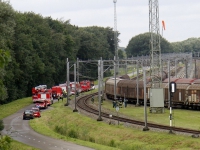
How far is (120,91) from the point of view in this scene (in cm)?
8162

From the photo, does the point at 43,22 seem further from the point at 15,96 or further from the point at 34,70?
the point at 15,96

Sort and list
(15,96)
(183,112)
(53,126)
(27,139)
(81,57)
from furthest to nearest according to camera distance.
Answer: (81,57), (15,96), (183,112), (53,126), (27,139)

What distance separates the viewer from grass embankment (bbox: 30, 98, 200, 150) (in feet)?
126

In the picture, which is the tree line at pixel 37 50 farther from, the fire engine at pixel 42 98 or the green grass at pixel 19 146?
the green grass at pixel 19 146

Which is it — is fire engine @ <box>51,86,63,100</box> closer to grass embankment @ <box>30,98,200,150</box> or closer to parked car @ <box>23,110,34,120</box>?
grass embankment @ <box>30,98,200,150</box>

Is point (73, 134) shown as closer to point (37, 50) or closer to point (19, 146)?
point (19, 146)

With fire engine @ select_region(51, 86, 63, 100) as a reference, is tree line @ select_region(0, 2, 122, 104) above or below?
above

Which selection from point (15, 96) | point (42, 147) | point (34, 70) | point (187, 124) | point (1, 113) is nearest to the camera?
point (42, 147)

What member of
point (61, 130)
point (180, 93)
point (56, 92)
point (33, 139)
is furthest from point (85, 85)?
point (33, 139)

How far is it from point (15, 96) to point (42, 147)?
188 feet

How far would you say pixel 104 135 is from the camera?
4662 cm

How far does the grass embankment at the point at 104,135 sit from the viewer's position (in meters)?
38.3

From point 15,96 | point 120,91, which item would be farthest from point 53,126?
point 15,96

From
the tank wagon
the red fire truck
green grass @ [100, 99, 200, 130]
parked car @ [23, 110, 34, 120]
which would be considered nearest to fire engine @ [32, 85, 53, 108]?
green grass @ [100, 99, 200, 130]
